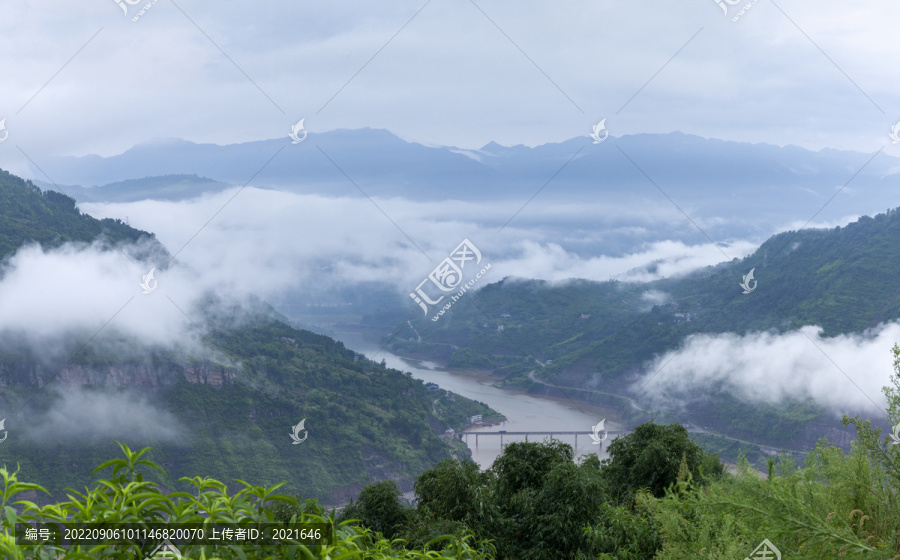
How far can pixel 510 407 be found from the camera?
262 ft

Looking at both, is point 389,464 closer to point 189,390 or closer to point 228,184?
point 189,390

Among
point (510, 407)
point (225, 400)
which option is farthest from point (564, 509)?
point (510, 407)

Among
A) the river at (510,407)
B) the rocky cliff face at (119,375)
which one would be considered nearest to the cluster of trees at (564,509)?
the river at (510,407)

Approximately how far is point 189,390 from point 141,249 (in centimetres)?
2109

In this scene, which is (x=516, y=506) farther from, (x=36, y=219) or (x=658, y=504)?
(x=36, y=219)

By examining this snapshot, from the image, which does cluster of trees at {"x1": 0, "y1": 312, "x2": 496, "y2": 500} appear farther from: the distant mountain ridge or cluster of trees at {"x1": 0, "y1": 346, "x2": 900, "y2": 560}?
the distant mountain ridge

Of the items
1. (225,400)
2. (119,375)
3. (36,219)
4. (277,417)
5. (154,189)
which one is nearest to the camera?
(225,400)

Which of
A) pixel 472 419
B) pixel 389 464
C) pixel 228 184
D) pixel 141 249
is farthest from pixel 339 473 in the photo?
pixel 228 184

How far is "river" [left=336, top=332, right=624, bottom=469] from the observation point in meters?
67.6

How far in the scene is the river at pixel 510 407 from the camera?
222 feet

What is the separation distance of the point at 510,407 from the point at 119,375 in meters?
43.8

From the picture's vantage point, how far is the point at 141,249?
71.1 m

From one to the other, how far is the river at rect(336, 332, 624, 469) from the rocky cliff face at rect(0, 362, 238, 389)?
26223 mm

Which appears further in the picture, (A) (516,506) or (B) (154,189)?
(B) (154,189)
